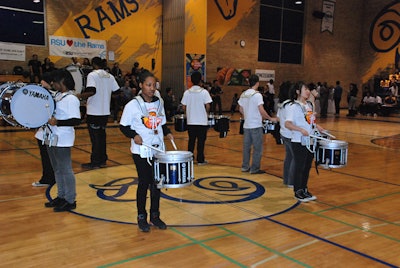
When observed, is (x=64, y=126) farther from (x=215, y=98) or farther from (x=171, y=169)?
(x=215, y=98)

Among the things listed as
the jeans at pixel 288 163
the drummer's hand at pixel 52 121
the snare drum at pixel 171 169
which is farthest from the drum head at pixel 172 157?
the jeans at pixel 288 163

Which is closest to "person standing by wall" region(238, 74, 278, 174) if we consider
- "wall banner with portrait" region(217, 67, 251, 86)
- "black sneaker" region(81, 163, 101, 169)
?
"black sneaker" region(81, 163, 101, 169)

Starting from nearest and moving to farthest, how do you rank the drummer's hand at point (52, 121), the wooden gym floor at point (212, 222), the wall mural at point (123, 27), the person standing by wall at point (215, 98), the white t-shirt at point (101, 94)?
1. the wooden gym floor at point (212, 222)
2. the drummer's hand at point (52, 121)
3. the white t-shirt at point (101, 94)
4. the wall mural at point (123, 27)
5. the person standing by wall at point (215, 98)

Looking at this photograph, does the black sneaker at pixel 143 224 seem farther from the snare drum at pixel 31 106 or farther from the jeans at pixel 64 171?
the snare drum at pixel 31 106

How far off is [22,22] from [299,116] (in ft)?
43.1

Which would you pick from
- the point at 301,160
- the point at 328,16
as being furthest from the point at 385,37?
the point at 301,160

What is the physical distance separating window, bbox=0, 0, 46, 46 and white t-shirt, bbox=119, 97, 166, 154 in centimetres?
1265

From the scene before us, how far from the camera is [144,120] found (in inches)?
146

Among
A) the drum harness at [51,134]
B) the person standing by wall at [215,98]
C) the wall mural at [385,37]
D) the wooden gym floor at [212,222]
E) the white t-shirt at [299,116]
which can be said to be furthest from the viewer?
the wall mural at [385,37]

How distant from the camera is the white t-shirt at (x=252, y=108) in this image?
6.16 metres

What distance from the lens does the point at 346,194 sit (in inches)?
213

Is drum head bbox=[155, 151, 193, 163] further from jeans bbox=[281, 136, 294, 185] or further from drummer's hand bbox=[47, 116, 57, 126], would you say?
jeans bbox=[281, 136, 294, 185]

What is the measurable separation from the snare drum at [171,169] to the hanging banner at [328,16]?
22.7 meters

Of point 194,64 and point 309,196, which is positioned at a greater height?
point 194,64
